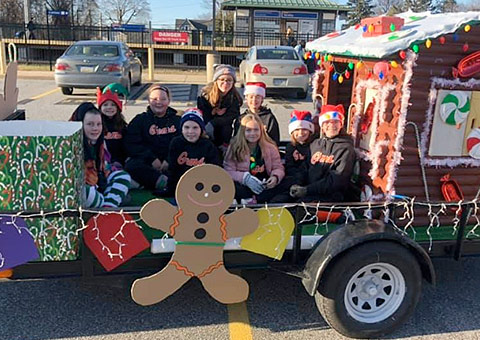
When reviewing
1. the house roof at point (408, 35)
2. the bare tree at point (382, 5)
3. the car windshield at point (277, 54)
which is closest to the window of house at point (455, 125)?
the house roof at point (408, 35)

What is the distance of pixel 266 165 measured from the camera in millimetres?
4312

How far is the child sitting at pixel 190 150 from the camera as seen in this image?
3992 mm

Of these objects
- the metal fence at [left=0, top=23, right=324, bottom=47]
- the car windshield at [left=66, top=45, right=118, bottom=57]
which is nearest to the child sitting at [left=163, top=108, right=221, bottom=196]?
the car windshield at [left=66, top=45, right=118, bottom=57]

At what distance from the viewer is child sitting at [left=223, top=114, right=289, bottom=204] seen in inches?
164

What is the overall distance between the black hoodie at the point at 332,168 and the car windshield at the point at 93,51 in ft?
37.5

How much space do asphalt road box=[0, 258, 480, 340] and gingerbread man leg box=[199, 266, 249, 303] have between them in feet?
1.05

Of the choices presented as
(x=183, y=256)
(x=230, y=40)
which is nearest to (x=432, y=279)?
(x=183, y=256)

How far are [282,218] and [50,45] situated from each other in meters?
22.9

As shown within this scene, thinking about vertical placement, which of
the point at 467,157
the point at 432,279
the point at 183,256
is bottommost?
the point at 432,279

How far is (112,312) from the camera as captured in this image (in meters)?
3.39

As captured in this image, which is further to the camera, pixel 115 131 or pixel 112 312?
pixel 115 131

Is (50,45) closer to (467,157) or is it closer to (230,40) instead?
(230,40)

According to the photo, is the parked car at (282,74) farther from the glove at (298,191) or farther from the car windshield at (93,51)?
the glove at (298,191)

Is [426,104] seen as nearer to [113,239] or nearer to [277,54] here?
[113,239]
